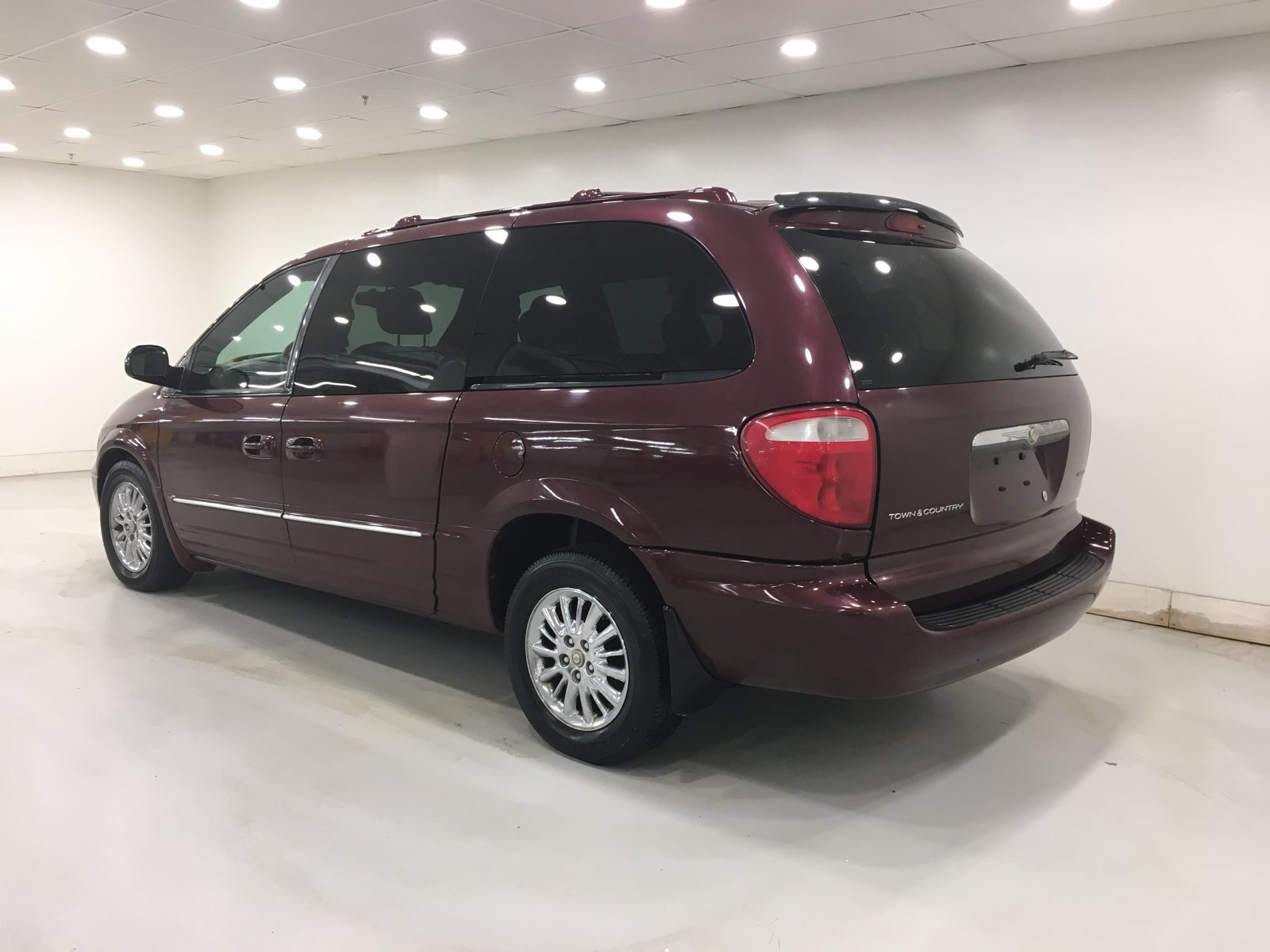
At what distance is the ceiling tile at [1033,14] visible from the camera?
12.0 ft

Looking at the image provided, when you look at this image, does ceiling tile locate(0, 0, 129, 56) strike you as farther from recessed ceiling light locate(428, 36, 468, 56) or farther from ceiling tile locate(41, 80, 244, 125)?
recessed ceiling light locate(428, 36, 468, 56)

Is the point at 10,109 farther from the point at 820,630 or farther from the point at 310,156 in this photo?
the point at 820,630

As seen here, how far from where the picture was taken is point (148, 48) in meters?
4.72

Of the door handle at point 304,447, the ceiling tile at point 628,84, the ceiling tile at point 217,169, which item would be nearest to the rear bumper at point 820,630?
the door handle at point 304,447

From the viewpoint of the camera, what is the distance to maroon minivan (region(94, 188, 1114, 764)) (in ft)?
7.33

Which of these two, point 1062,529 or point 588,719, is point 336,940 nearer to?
point 588,719

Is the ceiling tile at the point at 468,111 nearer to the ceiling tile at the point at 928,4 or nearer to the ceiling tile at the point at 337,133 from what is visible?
the ceiling tile at the point at 337,133

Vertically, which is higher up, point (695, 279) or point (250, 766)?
point (695, 279)

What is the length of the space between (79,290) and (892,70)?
7.97 meters

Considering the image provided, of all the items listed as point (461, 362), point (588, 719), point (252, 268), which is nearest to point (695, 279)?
point (461, 362)

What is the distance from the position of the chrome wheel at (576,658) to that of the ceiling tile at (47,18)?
11.2 ft

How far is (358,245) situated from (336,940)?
8.15 feet

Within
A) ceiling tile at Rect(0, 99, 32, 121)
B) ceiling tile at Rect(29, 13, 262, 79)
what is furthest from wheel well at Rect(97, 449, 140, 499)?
ceiling tile at Rect(0, 99, 32, 121)

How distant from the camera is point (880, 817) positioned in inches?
97.7
